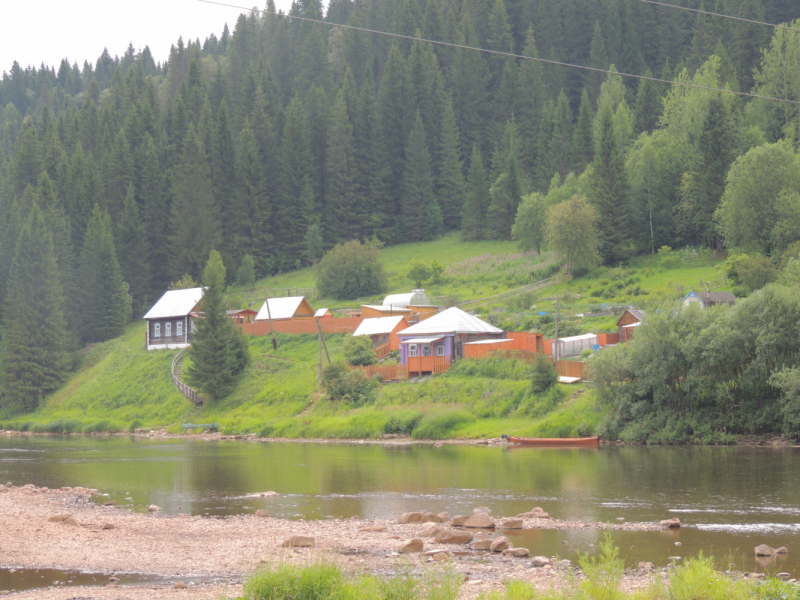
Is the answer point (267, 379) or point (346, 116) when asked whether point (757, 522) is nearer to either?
point (267, 379)

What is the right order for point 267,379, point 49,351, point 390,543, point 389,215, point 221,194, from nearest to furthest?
point 390,543 < point 267,379 < point 49,351 < point 221,194 < point 389,215

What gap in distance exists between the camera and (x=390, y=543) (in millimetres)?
18438

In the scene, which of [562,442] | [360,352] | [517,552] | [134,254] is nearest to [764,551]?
[517,552]

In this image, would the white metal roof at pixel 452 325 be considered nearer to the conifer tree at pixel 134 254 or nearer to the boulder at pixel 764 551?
the boulder at pixel 764 551

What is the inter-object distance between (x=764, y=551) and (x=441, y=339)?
39125 millimetres

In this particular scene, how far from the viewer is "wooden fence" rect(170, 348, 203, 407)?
61.1 m

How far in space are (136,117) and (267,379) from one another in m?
64.2

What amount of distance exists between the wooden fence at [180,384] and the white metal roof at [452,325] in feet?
55.9

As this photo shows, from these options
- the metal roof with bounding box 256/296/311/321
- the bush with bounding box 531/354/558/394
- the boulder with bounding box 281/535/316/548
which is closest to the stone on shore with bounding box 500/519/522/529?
the boulder with bounding box 281/535/316/548

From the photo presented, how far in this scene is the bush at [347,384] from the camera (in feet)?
170

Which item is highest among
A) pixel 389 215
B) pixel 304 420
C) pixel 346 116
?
pixel 346 116

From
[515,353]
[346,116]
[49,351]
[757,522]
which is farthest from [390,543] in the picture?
[346,116]

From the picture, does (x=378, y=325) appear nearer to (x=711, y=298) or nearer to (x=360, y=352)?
(x=360, y=352)

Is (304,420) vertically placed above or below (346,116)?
below
